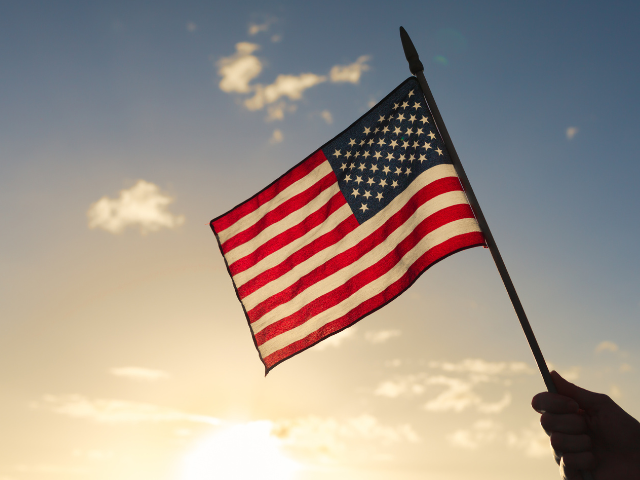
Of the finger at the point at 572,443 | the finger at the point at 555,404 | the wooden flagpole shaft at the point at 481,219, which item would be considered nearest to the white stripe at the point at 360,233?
the wooden flagpole shaft at the point at 481,219

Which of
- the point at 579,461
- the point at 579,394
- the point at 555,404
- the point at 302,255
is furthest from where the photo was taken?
the point at 302,255

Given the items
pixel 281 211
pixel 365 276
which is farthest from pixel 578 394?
pixel 281 211

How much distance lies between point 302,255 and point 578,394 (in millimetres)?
4202

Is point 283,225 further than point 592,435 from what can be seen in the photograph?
Yes

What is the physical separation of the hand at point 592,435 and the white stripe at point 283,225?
166 inches

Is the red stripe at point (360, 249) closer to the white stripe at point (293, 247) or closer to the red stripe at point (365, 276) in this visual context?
the red stripe at point (365, 276)

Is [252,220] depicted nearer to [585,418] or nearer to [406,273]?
[406,273]

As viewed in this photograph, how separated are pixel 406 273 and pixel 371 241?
32.5 inches

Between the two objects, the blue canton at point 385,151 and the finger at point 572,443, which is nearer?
the finger at point 572,443

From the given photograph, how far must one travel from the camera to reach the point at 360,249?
650 cm

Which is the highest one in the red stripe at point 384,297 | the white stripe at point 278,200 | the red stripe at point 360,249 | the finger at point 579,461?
the white stripe at point 278,200

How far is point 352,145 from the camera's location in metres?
6.77

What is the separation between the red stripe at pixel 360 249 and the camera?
229 inches

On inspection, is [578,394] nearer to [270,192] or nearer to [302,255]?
[302,255]
